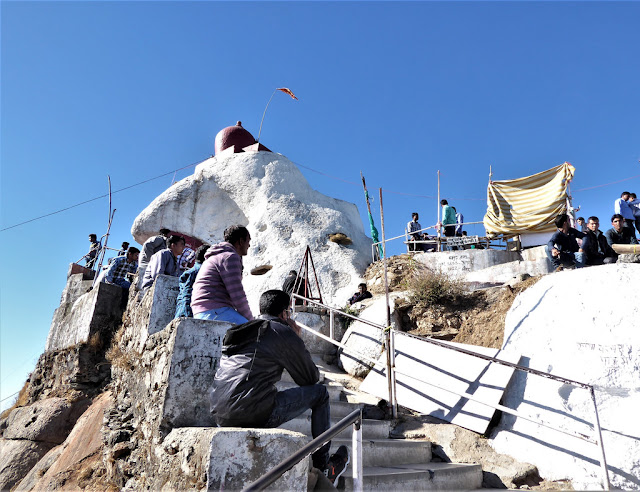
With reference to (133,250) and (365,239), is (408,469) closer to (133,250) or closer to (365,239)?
Result: (133,250)

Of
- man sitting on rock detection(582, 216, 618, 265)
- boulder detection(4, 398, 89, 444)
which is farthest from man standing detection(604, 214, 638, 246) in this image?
boulder detection(4, 398, 89, 444)

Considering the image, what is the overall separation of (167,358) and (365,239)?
1269 centimetres

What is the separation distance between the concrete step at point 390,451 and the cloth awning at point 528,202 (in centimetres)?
976

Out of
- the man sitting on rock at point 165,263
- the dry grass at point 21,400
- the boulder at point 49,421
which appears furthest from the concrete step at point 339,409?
the dry grass at point 21,400

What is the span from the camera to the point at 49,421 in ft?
21.2

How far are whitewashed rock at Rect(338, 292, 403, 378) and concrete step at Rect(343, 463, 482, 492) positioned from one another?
8.53ft

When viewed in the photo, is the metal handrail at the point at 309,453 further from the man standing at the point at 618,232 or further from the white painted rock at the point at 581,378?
the man standing at the point at 618,232

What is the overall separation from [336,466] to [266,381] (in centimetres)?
79

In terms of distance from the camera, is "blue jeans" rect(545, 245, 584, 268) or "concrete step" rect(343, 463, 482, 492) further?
"blue jeans" rect(545, 245, 584, 268)

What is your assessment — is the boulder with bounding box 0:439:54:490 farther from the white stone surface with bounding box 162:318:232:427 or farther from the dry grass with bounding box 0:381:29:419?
the white stone surface with bounding box 162:318:232:427

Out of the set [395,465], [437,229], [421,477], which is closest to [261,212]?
[437,229]

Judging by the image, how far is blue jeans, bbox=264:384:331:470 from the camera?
9.36 feet

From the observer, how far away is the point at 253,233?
51.7 ft

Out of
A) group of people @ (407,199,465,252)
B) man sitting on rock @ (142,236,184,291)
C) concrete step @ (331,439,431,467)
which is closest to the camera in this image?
concrete step @ (331,439,431,467)
